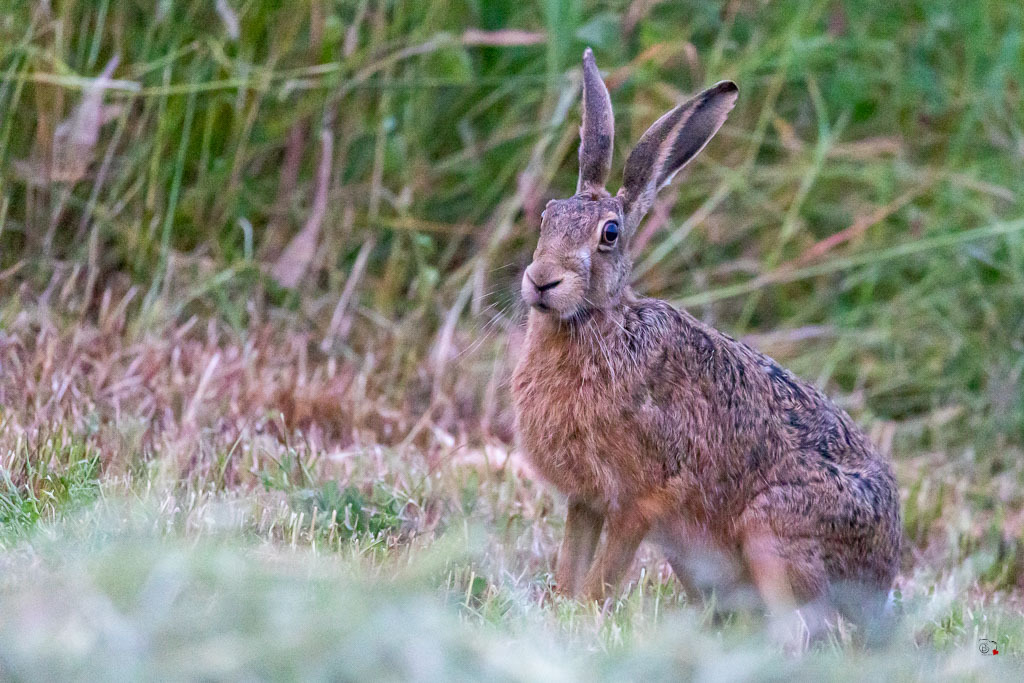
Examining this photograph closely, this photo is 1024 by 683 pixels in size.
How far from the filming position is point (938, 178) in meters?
5.57

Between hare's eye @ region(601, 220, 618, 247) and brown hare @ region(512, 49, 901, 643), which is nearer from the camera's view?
brown hare @ region(512, 49, 901, 643)

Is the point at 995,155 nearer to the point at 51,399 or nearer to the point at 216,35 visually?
the point at 216,35

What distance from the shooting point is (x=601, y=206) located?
330 centimetres

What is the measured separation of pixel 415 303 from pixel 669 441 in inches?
76.6

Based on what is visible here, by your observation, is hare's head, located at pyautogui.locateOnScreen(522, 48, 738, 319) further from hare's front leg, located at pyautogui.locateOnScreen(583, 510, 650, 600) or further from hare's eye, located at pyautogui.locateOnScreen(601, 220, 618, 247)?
hare's front leg, located at pyautogui.locateOnScreen(583, 510, 650, 600)

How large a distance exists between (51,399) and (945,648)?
2.42 metres

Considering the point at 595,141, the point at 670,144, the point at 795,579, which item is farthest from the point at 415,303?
the point at 795,579

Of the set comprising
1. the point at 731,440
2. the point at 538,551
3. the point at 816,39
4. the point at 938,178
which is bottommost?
the point at 538,551

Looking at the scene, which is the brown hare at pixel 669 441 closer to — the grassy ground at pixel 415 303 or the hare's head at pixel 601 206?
the hare's head at pixel 601 206

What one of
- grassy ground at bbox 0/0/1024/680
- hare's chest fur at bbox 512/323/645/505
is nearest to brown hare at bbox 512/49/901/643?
hare's chest fur at bbox 512/323/645/505

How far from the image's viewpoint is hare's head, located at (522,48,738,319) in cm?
315

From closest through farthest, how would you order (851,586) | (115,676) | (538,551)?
(115,676) → (851,586) → (538,551)

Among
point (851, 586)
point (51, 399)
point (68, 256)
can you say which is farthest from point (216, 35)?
point (851, 586)

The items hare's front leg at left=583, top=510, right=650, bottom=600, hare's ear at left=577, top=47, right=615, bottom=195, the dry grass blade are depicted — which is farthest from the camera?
the dry grass blade
